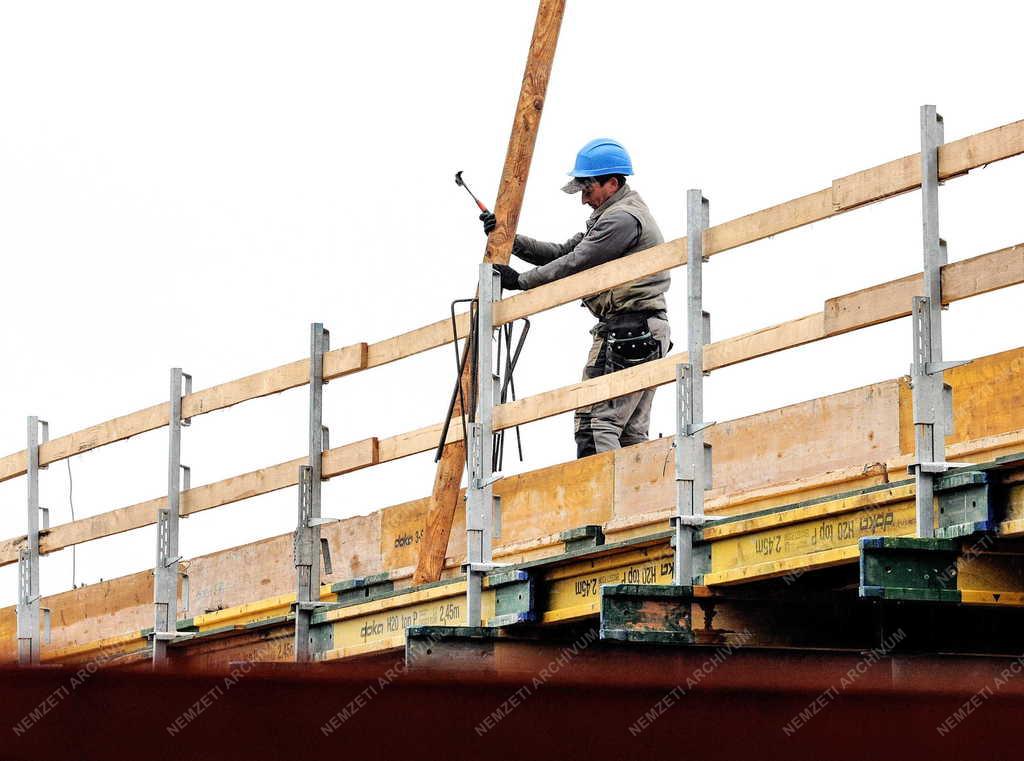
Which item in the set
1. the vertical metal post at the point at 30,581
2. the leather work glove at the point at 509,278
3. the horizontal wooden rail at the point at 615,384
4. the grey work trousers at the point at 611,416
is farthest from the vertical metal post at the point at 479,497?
the vertical metal post at the point at 30,581

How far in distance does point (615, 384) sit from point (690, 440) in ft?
2.11

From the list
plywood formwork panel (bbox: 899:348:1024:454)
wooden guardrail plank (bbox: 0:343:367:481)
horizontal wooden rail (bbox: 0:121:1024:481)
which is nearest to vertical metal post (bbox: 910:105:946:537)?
horizontal wooden rail (bbox: 0:121:1024:481)

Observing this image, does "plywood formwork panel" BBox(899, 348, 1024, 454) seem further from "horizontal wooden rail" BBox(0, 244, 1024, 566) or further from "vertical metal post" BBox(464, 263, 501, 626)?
"vertical metal post" BBox(464, 263, 501, 626)

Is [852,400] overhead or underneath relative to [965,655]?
overhead

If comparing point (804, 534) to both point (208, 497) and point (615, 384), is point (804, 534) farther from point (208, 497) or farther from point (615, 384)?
point (208, 497)

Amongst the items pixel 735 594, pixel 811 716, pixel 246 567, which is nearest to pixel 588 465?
pixel 735 594

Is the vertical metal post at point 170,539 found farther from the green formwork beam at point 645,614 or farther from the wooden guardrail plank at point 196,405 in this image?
the green formwork beam at point 645,614

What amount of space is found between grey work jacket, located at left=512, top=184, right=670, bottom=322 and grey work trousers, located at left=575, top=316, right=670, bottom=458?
0.45 ft

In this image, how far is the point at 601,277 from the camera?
9.02m

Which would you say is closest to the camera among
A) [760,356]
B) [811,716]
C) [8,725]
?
[8,725]

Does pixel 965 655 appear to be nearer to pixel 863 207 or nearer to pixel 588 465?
pixel 863 207

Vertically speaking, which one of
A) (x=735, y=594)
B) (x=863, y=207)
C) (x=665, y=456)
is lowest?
(x=735, y=594)

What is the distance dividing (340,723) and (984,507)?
156 inches

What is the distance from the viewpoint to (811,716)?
3799 mm
